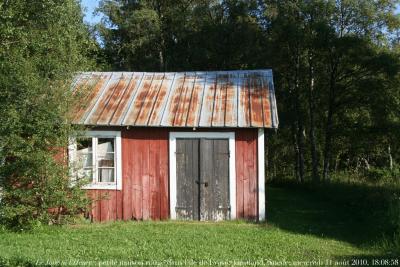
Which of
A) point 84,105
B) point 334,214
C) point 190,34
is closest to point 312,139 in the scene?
point 190,34

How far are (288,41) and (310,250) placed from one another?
1884cm

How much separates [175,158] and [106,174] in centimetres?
200

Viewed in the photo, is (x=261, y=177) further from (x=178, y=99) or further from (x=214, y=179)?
(x=178, y=99)

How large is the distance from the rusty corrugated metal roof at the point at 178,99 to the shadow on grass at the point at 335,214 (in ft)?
9.19

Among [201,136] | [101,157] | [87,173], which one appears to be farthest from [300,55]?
[87,173]

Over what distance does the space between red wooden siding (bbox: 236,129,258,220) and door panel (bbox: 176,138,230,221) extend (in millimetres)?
310

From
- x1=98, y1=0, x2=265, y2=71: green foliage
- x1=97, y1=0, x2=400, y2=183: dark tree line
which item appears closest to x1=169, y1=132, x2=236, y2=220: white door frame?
x1=97, y1=0, x2=400, y2=183: dark tree line

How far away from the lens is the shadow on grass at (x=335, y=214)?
11048 mm

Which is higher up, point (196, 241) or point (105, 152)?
point (105, 152)

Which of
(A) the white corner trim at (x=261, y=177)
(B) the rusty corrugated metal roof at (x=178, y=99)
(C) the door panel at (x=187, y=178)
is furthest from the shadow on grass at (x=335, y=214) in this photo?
(B) the rusty corrugated metal roof at (x=178, y=99)

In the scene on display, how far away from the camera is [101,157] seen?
13148mm

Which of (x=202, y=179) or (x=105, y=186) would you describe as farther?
(x=105, y=186)

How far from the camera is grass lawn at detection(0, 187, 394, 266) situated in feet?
28.2

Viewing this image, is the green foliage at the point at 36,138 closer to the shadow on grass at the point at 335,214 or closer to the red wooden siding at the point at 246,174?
the red wooden siding at the point at 246,174
